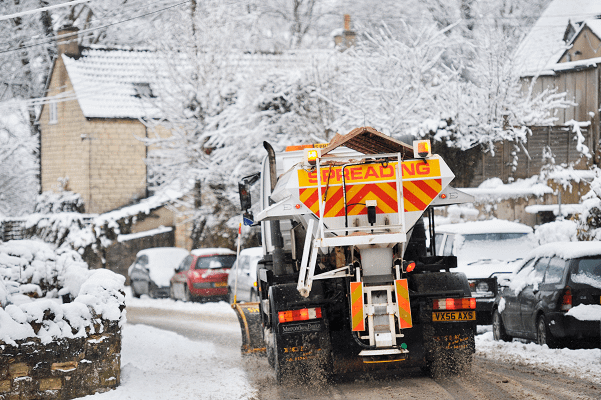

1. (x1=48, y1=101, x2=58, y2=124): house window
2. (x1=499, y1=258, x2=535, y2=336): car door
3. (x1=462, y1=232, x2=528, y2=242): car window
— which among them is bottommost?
(x1=499, y1=258, x2=535, y2=336): car door

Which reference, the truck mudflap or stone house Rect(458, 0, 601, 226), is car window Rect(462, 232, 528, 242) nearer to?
stone house Rect(458, 0, 601, 226)

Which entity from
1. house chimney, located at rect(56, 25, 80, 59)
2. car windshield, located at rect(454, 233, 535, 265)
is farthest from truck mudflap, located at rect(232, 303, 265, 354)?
house chimney, located at rect(56, 25, 80, 59)

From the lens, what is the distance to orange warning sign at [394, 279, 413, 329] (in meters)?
7.78

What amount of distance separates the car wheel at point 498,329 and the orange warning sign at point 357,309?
5322 millimetres

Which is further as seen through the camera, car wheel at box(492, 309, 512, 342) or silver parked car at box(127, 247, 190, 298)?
silver parked car at box(127, 247, 190, 298)

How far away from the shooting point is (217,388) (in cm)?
898

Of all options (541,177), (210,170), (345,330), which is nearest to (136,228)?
(210,170)

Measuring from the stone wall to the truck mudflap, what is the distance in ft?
8.49

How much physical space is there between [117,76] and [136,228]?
26.8 ft

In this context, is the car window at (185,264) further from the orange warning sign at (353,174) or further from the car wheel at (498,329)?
the orange warning sign at (353,174)

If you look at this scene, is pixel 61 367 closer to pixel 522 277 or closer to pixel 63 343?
pixel 63 343

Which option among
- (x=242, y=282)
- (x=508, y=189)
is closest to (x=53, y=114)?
(x=242, y=282)

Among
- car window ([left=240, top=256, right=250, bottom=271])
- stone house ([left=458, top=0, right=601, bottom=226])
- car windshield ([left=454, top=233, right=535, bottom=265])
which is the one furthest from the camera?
stone house ([left=458, top=0, right=601, bottom=226])

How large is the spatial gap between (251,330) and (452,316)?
3656 mm
